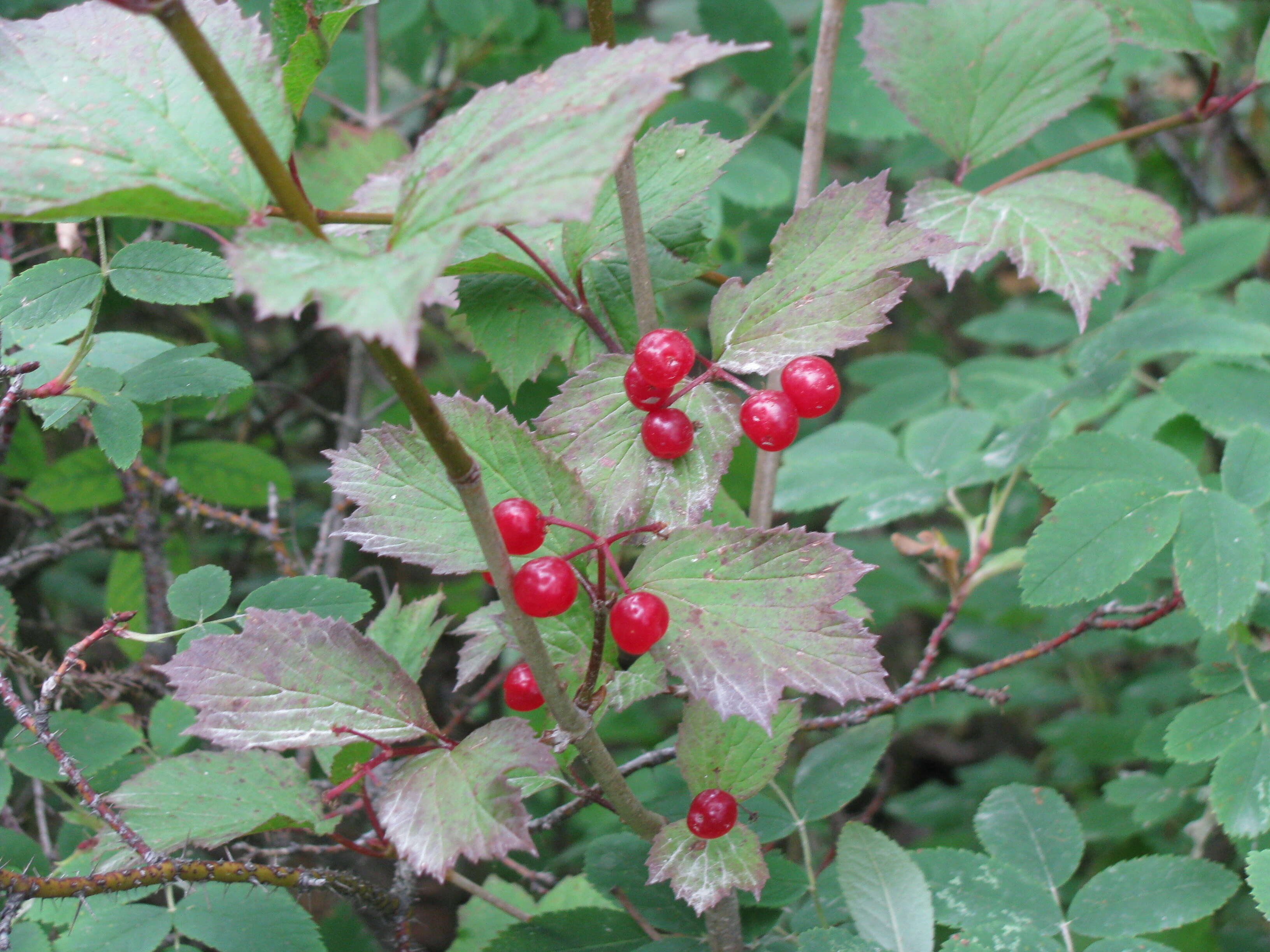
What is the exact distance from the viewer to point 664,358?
30.5 inches

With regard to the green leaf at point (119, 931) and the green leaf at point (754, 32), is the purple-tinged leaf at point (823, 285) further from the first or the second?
the green leaf at point (754, 32)

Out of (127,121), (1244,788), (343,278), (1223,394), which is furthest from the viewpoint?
(1223,394)

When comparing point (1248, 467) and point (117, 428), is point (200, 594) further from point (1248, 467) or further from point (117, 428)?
point (1248, 467)

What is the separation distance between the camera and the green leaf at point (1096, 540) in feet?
3.69

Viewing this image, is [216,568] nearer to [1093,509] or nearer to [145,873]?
[145,873]

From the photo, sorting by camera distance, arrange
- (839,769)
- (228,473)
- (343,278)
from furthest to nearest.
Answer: (228,473)
(839,769)
(343,278)

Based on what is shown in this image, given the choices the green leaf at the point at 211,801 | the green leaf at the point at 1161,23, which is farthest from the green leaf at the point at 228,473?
the green leaf at the point at 1161,23

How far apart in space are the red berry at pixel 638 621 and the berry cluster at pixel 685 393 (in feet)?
0.48

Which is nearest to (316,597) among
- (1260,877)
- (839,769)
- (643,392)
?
(643,392)

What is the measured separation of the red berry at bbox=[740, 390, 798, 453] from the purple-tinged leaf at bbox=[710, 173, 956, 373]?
30 millimetres

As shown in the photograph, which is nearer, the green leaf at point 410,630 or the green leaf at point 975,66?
the green leaf at point 410,630

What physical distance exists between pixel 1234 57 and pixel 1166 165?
1.48 feet

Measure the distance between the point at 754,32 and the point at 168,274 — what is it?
4.10 feet

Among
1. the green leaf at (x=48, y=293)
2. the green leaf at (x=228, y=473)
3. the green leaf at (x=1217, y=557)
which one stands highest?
the green leaf at (x=48, y=293)
